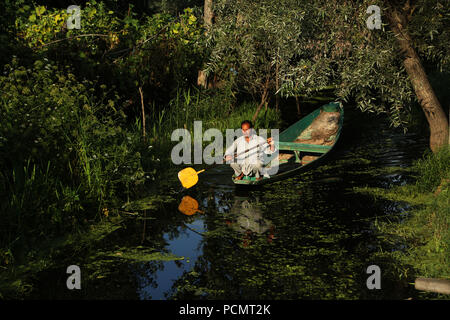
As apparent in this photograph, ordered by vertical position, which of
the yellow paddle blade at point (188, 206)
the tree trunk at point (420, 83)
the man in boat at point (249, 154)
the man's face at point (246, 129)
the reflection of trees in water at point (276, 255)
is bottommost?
the reflection of trees in water at point (276, 255)

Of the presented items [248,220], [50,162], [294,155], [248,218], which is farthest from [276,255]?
[294,155]

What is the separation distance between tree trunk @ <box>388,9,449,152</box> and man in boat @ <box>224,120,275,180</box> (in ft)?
10.2

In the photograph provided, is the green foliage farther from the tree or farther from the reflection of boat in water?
the tree

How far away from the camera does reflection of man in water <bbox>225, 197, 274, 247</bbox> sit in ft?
25.4

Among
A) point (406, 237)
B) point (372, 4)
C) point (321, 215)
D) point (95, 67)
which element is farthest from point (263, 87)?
point (406, 237)

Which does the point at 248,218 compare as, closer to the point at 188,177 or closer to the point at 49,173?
the point at 188,177

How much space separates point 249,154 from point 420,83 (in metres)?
3.70

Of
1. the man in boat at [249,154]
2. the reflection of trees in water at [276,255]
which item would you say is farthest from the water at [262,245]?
the man in boat at [249,154]

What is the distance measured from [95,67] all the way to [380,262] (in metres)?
8.32

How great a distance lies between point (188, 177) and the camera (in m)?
9.98

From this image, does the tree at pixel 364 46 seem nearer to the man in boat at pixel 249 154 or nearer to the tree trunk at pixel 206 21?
the man in boat at pixel 249 154

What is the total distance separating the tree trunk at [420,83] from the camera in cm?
976

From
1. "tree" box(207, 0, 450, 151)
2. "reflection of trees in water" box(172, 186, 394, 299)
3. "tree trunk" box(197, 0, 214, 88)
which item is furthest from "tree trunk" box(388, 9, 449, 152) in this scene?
"tree trunk" box(197, 0, 214, 88)

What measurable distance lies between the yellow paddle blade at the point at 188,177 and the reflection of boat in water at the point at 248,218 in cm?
100
